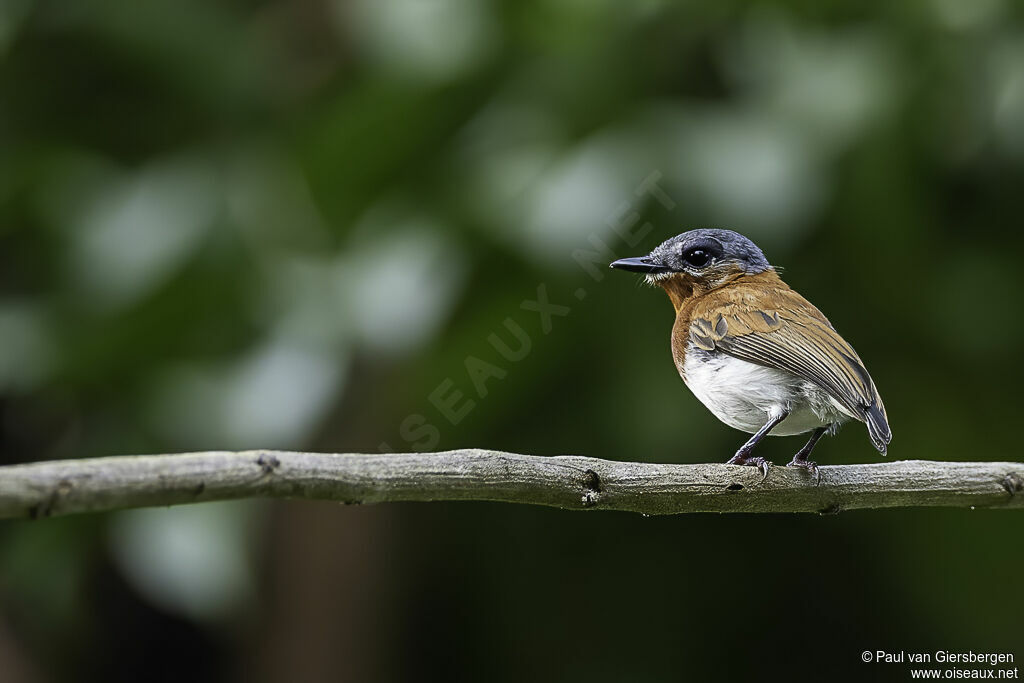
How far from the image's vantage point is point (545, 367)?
362cm

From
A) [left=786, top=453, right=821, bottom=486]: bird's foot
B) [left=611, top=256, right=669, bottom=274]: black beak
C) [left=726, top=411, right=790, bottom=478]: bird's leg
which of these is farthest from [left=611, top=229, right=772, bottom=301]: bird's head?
[left=786, top=453, right=821, bottom=486]: bird's foot

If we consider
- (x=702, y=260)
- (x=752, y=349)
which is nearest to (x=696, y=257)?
(x=702, y=260)

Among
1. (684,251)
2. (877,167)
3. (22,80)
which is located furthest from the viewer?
(22,80)

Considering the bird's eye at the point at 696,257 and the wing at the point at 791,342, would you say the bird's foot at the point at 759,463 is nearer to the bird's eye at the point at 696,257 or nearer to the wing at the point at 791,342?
the wing at the point at 791,342

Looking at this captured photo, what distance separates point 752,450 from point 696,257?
0.48m

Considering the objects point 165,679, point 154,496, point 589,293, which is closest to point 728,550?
point 589,293

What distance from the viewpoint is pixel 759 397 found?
7.24 ft

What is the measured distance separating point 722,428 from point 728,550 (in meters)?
0.94

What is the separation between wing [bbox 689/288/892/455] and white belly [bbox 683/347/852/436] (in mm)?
34

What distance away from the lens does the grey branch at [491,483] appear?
1.26m

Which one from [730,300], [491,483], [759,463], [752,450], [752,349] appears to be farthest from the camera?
[730,300]

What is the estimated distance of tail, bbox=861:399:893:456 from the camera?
1942 millimetres

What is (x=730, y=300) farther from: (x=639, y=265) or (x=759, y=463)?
(x=759, y=463)

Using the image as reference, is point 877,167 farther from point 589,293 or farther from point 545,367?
point 545,367
